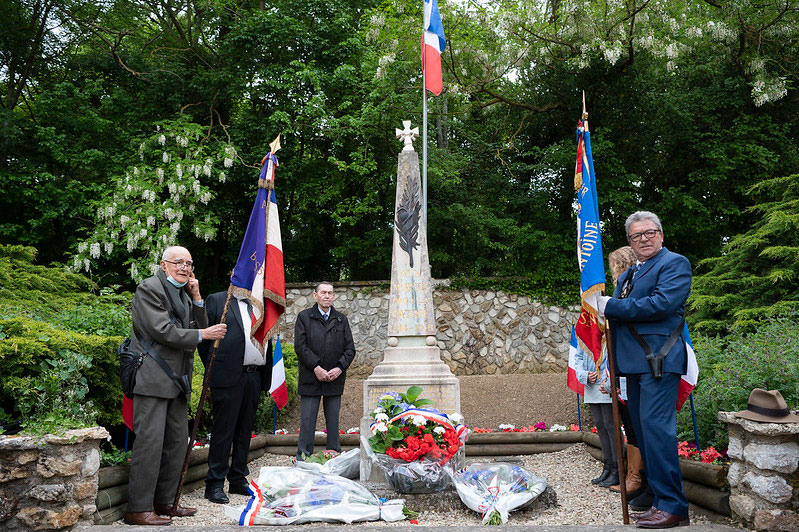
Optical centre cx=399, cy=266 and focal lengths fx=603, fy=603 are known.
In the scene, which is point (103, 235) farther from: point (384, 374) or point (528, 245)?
point (528, 245)

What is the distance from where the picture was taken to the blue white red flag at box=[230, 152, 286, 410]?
498 centimetres

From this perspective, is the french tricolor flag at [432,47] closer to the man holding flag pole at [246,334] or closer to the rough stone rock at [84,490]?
the man holding flag pole at [246,334]

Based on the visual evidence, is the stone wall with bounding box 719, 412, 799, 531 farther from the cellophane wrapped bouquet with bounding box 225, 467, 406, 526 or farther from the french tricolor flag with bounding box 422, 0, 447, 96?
the french tricolor flag with bounding box 422, 0, 447, 96

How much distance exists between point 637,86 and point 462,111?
3954 millimetres

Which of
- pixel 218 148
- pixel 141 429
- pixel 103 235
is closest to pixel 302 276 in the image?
pixel 218 148

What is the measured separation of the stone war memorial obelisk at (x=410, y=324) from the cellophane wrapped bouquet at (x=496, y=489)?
2.79ft

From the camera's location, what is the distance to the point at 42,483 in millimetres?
3453

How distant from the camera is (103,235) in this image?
1113 centimetres

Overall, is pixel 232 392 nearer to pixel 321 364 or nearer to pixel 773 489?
pixel 321 364

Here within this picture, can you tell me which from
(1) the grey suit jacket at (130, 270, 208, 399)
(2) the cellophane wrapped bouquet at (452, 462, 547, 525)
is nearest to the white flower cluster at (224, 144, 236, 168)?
(1) the grey suit jacket at (130, 270, 208, 399)

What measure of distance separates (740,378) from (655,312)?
1659mm

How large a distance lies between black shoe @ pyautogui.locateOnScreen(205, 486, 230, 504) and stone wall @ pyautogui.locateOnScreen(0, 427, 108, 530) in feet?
4.79

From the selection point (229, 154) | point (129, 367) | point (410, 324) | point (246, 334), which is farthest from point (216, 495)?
point (229, 154)

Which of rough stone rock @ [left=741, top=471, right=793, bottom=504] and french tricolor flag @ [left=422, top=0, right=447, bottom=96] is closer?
rough stone rock @ [left=741, top=471, right=793, bottom=504]
